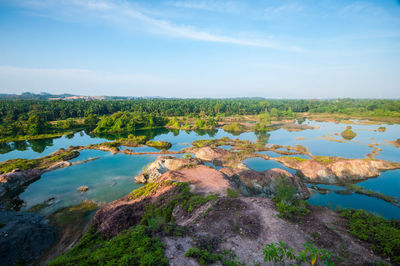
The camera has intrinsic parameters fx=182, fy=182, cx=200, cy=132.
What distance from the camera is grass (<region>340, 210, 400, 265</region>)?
10211mm

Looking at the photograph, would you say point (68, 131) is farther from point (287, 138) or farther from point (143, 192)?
point (287, 138)

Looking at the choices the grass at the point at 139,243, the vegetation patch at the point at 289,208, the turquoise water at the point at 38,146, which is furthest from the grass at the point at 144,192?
the turquoise water at the point at 38,146

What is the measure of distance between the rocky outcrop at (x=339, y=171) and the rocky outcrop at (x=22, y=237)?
35.0m

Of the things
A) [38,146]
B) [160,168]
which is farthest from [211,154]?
[38,146]

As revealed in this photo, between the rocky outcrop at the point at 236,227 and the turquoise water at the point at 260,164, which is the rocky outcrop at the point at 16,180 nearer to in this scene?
the rocky outcrop at the point at 236,227

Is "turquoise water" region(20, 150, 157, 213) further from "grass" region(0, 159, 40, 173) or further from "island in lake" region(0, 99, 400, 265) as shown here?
"grass" region(0, 159, 40, 173)

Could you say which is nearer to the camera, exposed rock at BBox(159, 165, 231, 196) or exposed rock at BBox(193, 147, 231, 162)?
exposed rock at BBox(159, 165, 231, 196)

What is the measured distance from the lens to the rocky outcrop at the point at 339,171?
98.3 ft

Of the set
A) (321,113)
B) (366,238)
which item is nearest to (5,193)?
(366,238)

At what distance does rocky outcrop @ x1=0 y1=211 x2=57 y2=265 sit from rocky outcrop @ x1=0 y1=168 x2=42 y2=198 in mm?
8853

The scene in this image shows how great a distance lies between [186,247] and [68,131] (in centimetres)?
7636

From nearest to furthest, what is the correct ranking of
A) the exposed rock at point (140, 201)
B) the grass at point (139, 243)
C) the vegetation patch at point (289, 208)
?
the grass at point (139, 243) → the vegetation patch at point (289, 208) → the exposed rock at point (140, 201)

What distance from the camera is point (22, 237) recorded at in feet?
50.8

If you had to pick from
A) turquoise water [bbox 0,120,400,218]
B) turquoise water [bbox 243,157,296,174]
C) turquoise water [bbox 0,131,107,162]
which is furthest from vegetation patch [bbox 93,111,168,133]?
turquoise water [bbox 243,157,296,174]
